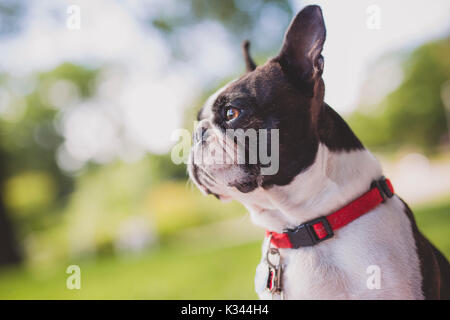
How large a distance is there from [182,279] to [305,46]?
103 inches

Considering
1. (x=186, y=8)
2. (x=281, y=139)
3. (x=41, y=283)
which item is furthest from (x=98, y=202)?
(x=281, y=139)

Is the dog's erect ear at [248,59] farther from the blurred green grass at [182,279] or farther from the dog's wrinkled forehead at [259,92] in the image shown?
the blurred green grass at [182,279]

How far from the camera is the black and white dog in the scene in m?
1.05

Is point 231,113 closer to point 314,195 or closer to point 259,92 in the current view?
point 259,92

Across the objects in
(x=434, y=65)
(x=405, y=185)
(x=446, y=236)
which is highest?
(x=434, y=65)

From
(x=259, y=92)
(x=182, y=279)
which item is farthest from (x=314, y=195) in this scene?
(x=182, y=279)

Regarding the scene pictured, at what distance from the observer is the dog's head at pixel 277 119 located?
44.1 inches

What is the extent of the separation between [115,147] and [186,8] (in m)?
3.67

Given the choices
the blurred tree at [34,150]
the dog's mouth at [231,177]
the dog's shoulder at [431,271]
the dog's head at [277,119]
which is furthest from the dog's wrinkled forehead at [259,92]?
the blurred tree at [34,150]

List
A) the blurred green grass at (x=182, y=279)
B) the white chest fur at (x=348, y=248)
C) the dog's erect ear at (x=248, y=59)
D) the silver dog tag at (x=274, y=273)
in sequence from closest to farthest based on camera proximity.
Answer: the white chest fur at (x=348, y=248), the silver dog tag at (x=274, y=273), the dog's erect ear at (x=248, y=59), the blurred green grass at (x=182, y=279)

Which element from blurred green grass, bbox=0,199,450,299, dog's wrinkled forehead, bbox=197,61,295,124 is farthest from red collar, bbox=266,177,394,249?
blurred green grass, bbox=0,199,450,299

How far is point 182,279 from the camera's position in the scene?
10.7 ft

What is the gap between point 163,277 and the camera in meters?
3.58

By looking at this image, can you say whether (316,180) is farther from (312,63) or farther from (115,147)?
(115,147)
